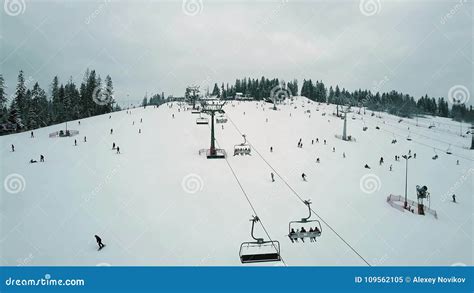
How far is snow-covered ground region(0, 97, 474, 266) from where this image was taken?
53.0 ft

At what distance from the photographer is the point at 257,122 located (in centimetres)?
5881

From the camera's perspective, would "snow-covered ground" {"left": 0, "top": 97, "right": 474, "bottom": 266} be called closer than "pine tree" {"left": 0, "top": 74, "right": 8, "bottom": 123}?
Yes

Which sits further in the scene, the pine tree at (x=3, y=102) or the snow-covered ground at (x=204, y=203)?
the pine tree at (x=3, y=102)

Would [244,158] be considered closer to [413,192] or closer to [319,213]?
[319,213]

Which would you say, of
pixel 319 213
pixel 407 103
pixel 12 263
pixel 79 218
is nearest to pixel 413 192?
pixel 319 213

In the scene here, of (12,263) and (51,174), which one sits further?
(51,174)

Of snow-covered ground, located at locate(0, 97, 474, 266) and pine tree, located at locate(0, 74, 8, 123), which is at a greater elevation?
pine tree, located at locate(0, 74, 8, 123)

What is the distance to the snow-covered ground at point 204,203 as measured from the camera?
16156mm

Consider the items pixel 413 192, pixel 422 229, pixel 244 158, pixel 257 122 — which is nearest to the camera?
pixel 422 229

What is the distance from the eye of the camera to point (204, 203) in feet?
71.1

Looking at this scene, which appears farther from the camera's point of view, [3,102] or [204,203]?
[3,102]

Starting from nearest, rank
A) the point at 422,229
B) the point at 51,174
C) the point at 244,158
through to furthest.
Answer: the point at 422,229 < the point at 51,174 < the point at 244,158

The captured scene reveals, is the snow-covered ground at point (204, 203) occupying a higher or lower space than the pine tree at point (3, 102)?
lower
